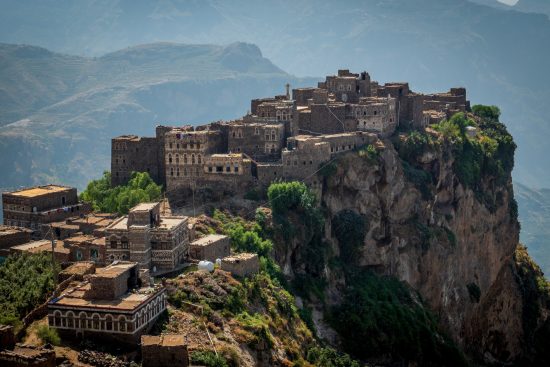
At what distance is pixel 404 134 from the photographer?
105000mm

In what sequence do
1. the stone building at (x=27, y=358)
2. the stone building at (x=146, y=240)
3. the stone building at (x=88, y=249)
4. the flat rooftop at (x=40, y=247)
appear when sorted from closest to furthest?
the stone building at (x=27, y=358) → the stone building at (x=146, y=240) → the stone building at (x=88, y=249) → the flat rooftop at (x=40, y=247)

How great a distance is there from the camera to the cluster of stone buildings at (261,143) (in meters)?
88.1

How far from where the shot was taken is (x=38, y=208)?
82.2 m

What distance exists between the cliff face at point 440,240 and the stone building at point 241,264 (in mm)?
10140

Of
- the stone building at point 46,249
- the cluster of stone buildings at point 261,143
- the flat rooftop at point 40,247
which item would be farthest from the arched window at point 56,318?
the cluster of stone buildings at point 261,143

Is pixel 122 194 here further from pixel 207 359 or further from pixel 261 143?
pixel 207 359

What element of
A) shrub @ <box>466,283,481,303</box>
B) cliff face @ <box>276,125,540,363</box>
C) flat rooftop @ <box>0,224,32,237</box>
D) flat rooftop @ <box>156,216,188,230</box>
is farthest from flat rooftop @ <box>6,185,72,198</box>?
shrub @ <box>466,283,481,303</box>

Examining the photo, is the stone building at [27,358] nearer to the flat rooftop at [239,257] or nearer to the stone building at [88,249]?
the stone building at [88,249]

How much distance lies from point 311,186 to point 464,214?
3204 cm

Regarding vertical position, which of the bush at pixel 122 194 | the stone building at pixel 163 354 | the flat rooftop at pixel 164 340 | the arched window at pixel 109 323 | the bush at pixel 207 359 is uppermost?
the bush at pixel 122 194

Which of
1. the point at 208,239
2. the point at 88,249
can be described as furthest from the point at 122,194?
the point at 88,249

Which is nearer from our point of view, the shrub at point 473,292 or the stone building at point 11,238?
the stone building at point 11,238

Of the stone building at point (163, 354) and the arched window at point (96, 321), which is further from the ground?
the arched window at point (96, 321)

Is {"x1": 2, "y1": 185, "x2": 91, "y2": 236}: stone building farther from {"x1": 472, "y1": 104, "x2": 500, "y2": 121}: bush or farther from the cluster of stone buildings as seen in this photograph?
{"x1": 472, "y1": 104, "x2": 500, "y2": 121}: bush
